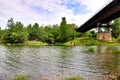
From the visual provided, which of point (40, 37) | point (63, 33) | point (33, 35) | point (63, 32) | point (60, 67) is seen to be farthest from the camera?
point (33, 35)

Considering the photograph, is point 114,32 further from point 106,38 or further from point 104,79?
point 104,79

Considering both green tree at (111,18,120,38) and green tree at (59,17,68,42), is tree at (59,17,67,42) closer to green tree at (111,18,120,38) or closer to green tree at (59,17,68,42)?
green tree at (59,17,68,42)

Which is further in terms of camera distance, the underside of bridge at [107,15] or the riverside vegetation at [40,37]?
the riverside vegetation at [40,37]

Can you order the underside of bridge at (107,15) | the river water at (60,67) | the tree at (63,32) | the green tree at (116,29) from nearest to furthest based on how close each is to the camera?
the river water at (60,67) < the underside of bridge at (107,15) < the tree at (63,32) < the green tree at (116,29)

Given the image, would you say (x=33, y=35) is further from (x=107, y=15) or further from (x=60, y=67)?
(x=60, y=67)

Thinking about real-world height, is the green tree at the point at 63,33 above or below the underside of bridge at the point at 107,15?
below

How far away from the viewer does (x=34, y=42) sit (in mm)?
109250

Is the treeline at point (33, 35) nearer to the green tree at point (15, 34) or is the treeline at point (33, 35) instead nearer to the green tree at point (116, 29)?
the green tree at point (15, 34)

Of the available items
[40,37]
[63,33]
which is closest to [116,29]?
[63,33]

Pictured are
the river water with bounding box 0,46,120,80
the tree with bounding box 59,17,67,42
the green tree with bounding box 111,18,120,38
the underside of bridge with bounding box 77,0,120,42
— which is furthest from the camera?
the green tree with bounding box 111,18,120,38

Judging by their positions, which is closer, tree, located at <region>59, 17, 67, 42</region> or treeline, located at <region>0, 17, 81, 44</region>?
treeline, located at <region>0, 17, 81, 44</region>

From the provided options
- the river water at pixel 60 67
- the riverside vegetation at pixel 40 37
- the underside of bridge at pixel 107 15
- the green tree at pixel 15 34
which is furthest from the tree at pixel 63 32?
the river water at pixel 60 67

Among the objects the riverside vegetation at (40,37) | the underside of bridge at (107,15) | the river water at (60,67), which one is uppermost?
the underside of bridge at (107,15)

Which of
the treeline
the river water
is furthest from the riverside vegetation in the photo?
the river water
